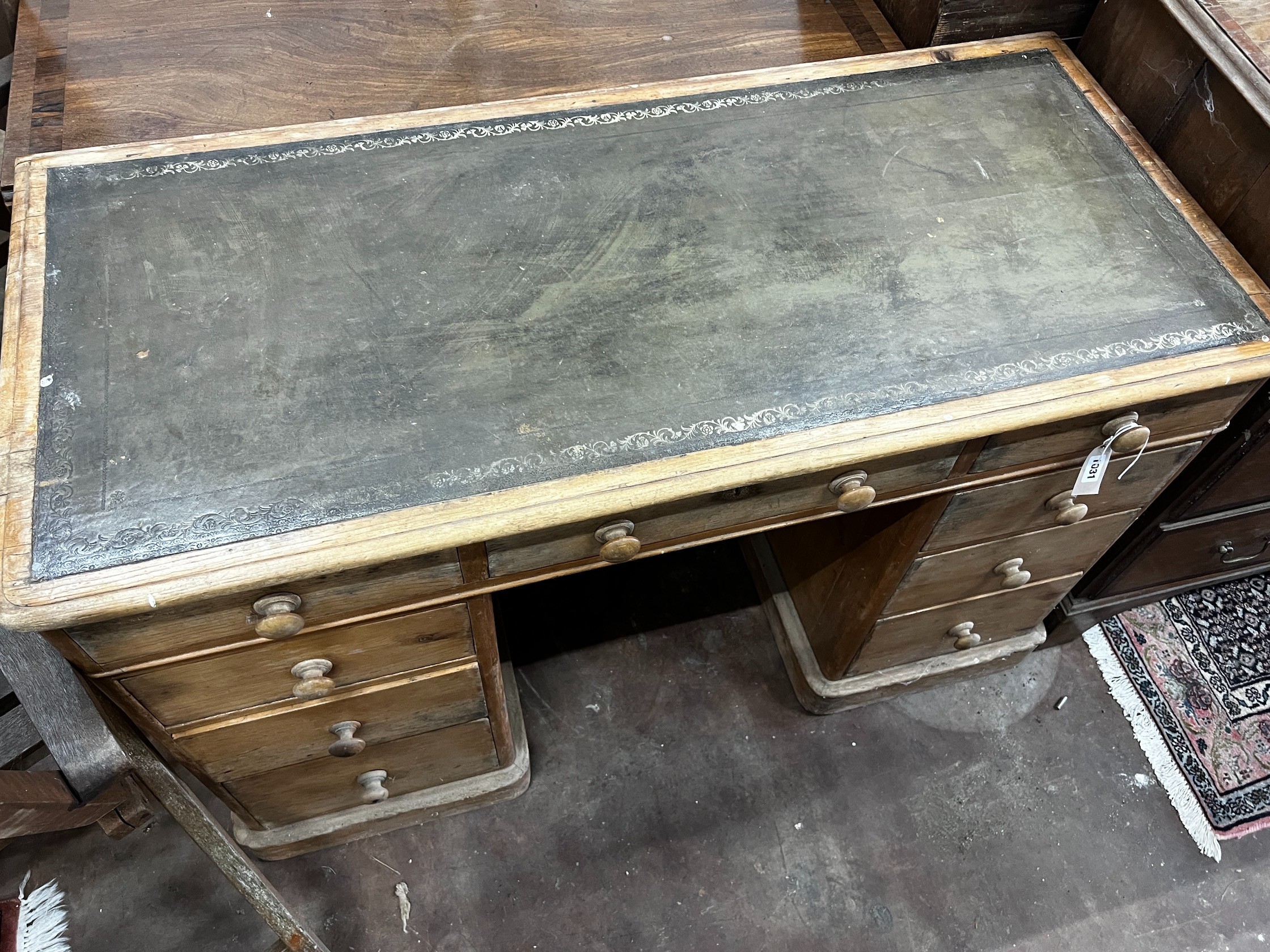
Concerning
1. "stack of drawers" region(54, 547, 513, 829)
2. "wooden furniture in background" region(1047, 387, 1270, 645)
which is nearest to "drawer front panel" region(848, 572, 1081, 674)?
"wooden furniture in background" region(1047, 387, 1270, 645)

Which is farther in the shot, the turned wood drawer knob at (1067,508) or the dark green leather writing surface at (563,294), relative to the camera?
the turned wood drawer knob at (1067,508)

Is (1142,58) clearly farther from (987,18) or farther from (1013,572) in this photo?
(1013,572)

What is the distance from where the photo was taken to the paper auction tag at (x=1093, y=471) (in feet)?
4.19

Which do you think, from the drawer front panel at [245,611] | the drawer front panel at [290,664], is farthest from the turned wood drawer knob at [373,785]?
the drawer front panel at [245,611]

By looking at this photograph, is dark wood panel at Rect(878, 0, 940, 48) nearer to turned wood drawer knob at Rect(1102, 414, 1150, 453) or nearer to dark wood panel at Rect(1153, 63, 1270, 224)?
dark wood panel at Rect(1153, 63, 1270, 224)

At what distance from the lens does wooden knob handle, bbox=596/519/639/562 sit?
1.10m

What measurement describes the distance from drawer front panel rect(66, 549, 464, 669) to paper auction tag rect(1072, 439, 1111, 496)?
2.99ft

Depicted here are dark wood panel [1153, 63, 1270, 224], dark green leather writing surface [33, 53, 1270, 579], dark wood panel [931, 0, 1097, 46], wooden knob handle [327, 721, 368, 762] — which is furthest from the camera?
dark wood panel [931, 0, 1097, 46]

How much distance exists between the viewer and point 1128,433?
123 centimetres

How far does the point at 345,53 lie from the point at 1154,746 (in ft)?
7.09

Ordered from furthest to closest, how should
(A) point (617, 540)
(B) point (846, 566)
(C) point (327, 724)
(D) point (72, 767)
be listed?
(B) point (846, 566), (C) point (327, 724), (A) point (617, 540), (D) point (72, 767)

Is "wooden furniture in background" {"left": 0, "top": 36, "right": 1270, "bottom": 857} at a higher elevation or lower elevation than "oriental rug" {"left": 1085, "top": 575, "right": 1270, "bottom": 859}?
higher

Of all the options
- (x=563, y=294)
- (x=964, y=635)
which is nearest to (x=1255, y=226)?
(x=964, y=635)

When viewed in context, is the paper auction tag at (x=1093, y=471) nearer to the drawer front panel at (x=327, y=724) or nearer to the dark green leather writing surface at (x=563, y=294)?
the dark green leather writing surface at (x=563, y=294)
